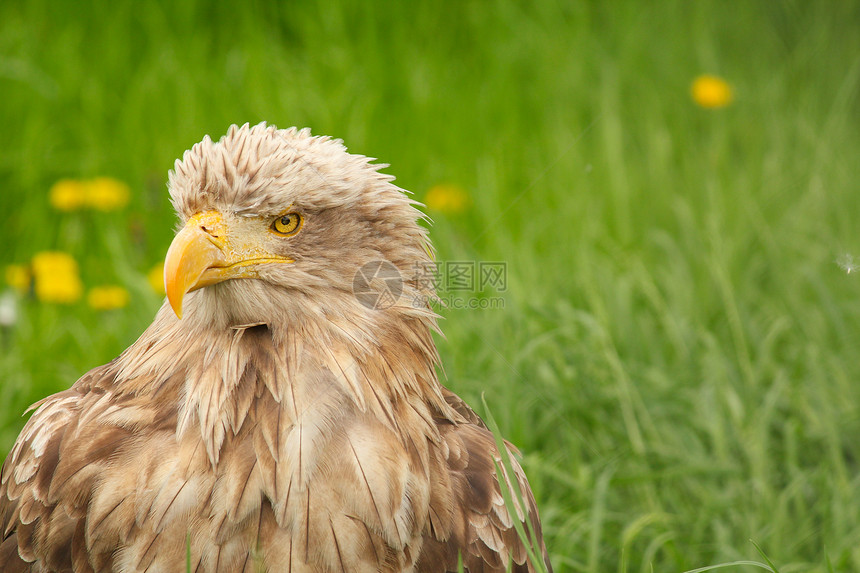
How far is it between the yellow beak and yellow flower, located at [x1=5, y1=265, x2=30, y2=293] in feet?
8.45

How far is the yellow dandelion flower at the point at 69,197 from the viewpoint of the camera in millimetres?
5020

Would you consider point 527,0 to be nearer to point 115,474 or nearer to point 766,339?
point 766,339

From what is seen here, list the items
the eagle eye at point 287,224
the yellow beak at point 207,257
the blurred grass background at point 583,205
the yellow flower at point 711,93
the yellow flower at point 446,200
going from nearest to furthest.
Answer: the yellow beak at point 207,257 < the eagle eye at point 287,224 < the blurred grass background at point 583,205 < the yellow flower at point 446,200 < the yellow flower at point 711,93

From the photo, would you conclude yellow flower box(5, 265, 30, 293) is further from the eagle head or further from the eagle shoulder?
the eagle shoulder

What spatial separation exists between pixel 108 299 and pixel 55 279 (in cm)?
31

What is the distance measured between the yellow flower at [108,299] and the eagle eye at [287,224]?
96.0 inches

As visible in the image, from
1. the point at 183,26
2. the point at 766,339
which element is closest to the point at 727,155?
the point at 766,339

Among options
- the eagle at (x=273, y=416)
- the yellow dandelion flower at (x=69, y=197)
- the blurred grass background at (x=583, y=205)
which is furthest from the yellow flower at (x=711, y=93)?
the eagle at (x=273, y=416)

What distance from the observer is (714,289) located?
4.31m

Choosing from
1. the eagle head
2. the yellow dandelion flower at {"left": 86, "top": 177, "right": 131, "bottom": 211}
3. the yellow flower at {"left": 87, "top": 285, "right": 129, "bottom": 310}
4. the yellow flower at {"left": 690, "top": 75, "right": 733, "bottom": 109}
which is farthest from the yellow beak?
the yellow flower at {"left": 690, "top": 75, "right": 733, "bottom": 109}

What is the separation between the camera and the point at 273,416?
218 centimetres

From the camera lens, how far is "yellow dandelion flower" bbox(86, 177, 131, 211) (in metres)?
5.04

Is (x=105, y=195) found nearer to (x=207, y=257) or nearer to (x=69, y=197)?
(x=69, y=197)

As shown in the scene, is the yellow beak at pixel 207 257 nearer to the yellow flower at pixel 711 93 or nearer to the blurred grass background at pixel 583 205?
the blurred grass background at pixel 583 205
